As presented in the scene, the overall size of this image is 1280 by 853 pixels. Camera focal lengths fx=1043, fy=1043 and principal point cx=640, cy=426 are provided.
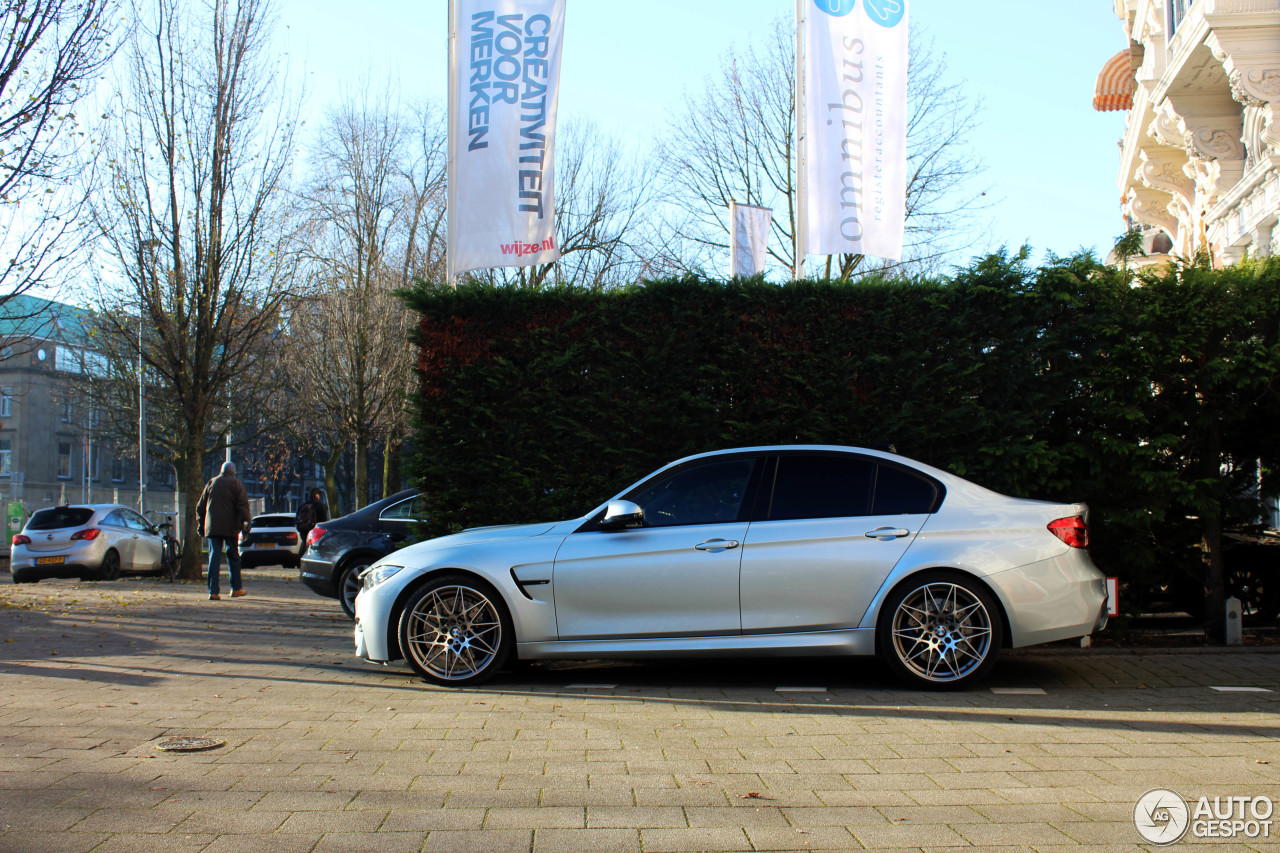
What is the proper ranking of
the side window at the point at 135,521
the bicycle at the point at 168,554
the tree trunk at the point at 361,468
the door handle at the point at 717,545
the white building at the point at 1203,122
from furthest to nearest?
the tree trunk at the point at 361,468 < the bicycle at the point at 168,554 < the side window at the point at 135,521 < the white building at the point at 1203,122 < the door handle at the point at 717,545

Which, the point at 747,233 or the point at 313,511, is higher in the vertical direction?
the point at 747,233

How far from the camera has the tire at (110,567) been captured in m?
19.5

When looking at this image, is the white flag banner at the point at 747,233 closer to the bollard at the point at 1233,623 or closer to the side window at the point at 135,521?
the bollard at the point at 1233,623

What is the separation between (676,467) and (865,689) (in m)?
1.98

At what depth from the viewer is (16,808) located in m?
4.10

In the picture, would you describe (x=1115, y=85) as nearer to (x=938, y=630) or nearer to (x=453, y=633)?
(x=938, y=630)

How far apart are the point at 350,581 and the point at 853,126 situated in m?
7.60

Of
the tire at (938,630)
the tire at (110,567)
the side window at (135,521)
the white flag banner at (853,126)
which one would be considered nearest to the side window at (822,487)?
the tire at (938,630)

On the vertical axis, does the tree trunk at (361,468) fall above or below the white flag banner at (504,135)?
below

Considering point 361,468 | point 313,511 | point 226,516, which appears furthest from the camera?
point 361,468

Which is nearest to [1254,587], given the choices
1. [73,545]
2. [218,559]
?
[218,559]

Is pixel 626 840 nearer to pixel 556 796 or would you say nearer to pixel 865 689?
pixel 556 796
